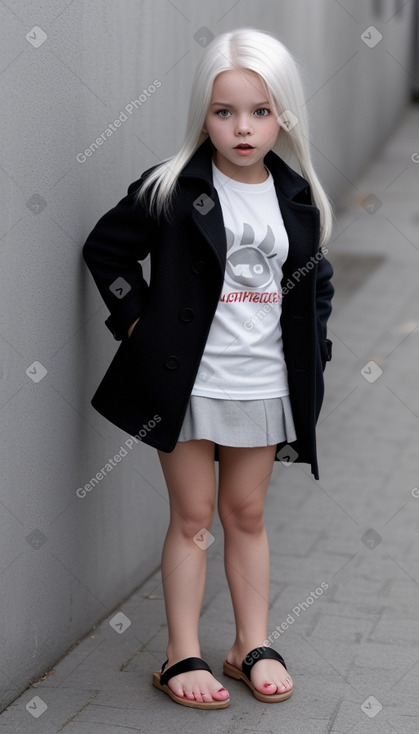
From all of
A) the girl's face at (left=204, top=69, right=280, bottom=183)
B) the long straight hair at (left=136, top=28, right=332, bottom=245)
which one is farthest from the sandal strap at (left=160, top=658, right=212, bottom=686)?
the girl's face at (left=204, top=69, right=280, bottom=183)

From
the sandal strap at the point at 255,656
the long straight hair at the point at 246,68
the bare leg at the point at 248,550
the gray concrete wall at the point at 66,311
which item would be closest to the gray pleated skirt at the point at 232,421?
the bare leg at the point at 248,550

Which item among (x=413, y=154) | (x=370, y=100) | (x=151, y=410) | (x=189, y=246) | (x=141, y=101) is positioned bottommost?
(x=413, y=154)

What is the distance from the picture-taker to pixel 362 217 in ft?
36.7

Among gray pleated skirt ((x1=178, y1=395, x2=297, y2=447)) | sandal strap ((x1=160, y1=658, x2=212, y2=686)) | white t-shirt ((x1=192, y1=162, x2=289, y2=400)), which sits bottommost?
sandal strap ((x1=160, y1=658, x2=212, y2=686))

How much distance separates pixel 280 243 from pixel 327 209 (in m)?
0.27

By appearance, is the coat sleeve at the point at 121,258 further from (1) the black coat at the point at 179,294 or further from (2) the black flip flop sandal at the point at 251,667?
(2) the black flip flop sandal at the point at 251,667

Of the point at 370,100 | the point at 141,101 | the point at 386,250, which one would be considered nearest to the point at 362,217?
the point at 386,250

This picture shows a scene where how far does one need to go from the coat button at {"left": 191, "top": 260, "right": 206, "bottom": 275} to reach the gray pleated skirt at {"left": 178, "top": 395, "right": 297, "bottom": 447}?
1.19ft

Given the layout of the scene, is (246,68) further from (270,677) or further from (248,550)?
(270,677)

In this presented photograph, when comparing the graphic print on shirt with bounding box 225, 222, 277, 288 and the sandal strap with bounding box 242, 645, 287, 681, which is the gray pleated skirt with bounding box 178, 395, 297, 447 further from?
the sandal strap with bounding box 242, 645, 287, 681

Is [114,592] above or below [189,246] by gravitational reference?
below

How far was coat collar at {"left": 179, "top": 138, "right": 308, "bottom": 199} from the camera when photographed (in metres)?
3.28

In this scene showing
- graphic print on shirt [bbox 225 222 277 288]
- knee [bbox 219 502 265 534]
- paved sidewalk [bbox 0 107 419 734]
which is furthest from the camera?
knee [bbox 219 502 265 534]

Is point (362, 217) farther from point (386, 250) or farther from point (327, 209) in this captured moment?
point (327, 209)
